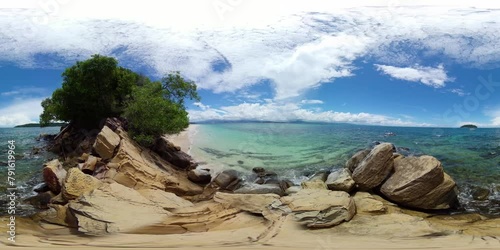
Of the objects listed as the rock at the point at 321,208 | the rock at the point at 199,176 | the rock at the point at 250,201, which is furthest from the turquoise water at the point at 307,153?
the rock at the point at 250,201

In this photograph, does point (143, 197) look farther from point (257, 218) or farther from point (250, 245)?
point (250, 245)

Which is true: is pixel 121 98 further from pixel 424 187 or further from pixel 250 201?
pixel 424 187

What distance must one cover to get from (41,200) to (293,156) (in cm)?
1110

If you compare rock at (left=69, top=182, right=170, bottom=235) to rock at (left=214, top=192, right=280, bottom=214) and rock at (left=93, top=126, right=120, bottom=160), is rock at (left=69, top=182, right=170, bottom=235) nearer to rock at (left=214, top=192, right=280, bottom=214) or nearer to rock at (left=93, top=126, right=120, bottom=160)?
rock at (left=214, top=192, right=280, bottom=214)

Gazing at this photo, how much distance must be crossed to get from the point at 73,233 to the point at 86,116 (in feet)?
41.9

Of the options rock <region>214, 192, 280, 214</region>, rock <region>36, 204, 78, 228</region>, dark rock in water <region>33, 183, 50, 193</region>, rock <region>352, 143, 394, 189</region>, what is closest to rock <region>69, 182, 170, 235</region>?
rock <region>36, 204, 78, 228</region>

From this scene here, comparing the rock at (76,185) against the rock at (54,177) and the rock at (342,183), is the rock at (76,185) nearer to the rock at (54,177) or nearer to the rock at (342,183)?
the rock at (54,177)

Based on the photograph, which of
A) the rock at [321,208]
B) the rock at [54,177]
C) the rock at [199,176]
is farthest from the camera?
the rock at [199,176]

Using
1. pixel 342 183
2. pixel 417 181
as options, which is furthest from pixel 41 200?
pixel 417 181

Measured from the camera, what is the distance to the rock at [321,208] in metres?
Answer: 7.13

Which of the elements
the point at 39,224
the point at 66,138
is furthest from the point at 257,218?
the point at 66,138

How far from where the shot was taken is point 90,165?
10875 mm

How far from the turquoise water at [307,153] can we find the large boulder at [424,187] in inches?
43.9

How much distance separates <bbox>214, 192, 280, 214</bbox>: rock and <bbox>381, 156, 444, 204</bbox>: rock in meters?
3.49
